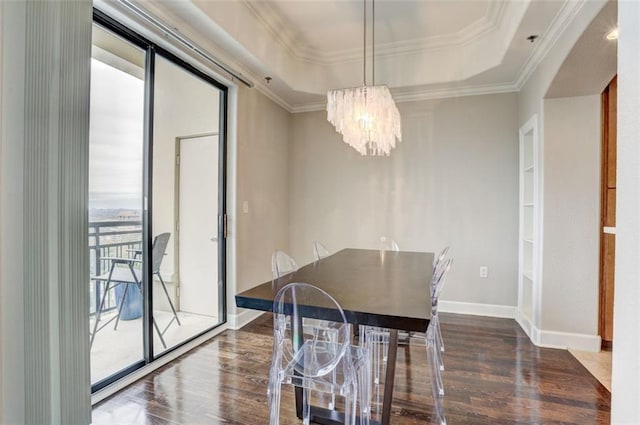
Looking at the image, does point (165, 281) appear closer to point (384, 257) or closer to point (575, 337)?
point (384, 257)

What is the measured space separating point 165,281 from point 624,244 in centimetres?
312

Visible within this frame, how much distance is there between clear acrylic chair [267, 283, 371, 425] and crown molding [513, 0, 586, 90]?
2.62m

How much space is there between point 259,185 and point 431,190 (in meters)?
2.16

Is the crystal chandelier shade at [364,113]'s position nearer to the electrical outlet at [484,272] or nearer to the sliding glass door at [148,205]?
the sliding glass door at [148,205]

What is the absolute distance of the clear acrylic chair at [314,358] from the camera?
1.41 meters

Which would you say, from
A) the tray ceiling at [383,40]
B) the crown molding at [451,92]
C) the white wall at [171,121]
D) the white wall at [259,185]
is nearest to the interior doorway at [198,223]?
the white wall at [171,121]

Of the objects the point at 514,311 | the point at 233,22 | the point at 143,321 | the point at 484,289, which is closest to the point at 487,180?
the point at 484,289

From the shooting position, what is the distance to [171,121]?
2.87 meters

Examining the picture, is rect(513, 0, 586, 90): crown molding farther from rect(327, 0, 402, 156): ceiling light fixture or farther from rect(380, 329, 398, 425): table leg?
rect(380, 329, 398, 425): table leg

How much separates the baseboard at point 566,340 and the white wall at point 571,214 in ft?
0.13

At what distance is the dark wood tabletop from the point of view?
4.37ft

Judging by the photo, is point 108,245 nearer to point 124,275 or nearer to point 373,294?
point 124,275

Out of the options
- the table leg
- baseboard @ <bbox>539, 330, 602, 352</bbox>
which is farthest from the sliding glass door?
baseboard @ <bbox>539, 330, 602, 352</bbox>

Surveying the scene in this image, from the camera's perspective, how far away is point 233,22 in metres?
2.68
